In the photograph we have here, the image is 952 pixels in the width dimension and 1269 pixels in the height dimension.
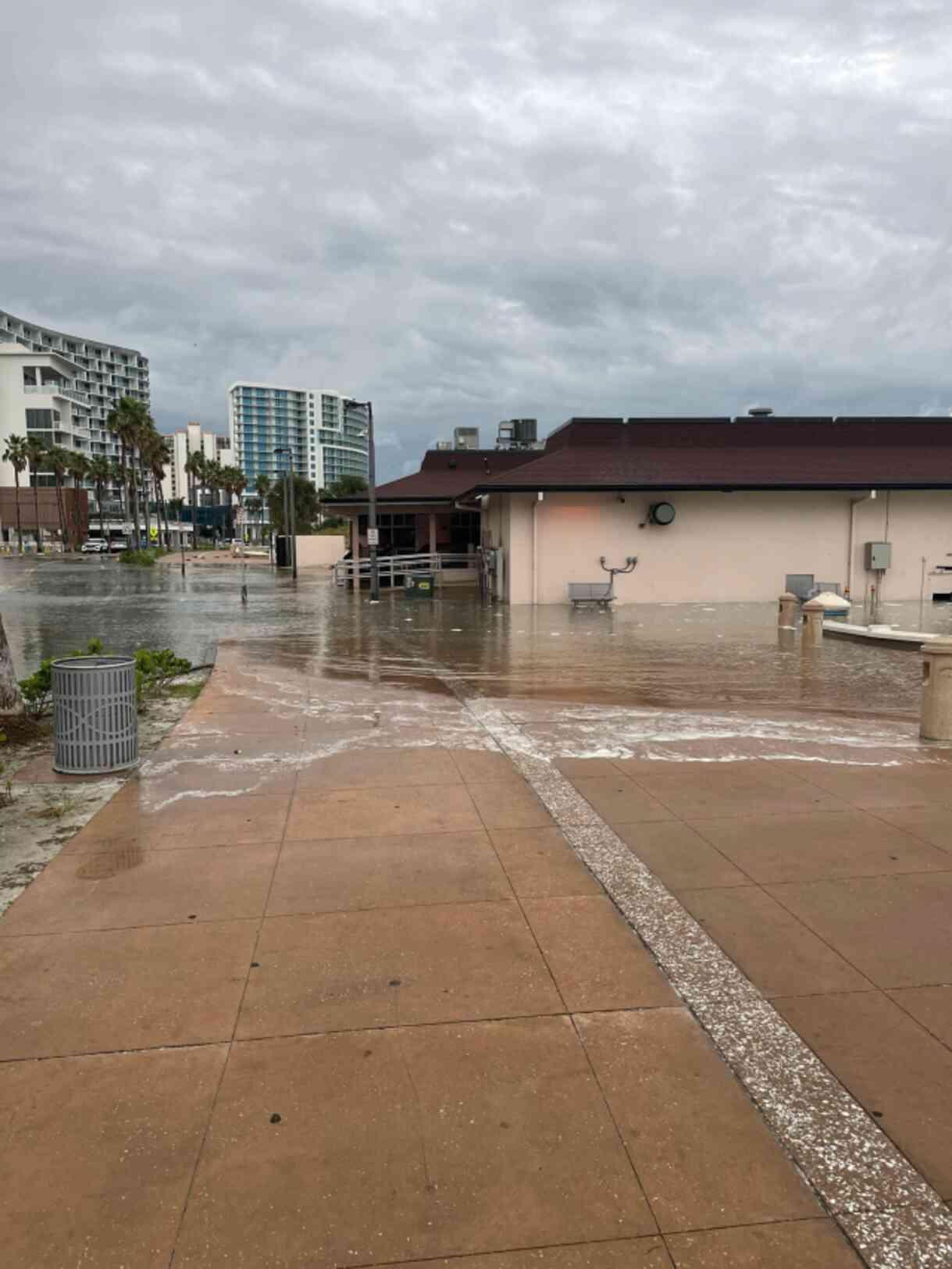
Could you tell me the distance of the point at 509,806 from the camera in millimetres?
6332

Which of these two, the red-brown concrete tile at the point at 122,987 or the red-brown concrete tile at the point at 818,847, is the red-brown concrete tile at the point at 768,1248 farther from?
the red-brown concrete tile at the point at 818,847

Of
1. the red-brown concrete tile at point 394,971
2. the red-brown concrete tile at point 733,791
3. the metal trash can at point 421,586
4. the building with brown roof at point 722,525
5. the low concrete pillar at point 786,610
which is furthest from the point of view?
the metal trash can at point 421,586

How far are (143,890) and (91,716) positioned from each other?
266 cm

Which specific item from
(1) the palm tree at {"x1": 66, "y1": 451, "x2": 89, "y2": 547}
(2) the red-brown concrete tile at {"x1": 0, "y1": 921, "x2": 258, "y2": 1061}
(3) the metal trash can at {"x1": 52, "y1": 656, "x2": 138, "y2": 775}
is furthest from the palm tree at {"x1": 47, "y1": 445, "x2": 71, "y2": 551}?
(2) the red-brown concrete tile at {"x1": 0, "y1": 921, "x2": 258, "y2": 1061}

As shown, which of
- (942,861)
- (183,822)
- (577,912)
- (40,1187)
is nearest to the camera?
(40,1187)

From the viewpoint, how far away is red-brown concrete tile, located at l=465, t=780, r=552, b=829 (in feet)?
19.5

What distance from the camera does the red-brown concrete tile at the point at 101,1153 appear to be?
8.21 feet

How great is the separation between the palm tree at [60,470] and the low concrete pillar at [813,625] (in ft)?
309

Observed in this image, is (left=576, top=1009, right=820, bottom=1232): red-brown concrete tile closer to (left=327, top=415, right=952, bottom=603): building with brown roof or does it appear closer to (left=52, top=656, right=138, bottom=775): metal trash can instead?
(left=52, top=656, right=138, bottom=775): metal trash can

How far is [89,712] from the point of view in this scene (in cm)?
712

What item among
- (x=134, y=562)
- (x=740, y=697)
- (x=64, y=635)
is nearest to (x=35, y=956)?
(x=740, y=697)

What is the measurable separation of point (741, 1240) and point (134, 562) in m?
69.1

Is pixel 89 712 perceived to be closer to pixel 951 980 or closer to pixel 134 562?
pixel 951 980

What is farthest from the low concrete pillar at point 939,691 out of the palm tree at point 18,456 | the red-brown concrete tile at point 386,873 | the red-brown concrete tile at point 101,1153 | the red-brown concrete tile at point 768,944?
the palm tree at point 18,456
